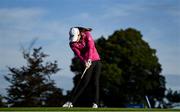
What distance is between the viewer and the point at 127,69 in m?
73.1

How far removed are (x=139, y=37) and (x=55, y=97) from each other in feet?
87.2

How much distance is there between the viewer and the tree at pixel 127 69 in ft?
230

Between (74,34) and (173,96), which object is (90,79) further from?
(173,96)

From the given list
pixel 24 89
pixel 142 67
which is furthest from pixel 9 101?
pixel 142 67

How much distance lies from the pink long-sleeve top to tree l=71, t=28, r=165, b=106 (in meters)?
54.2

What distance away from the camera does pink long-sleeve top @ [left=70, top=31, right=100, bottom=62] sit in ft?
49.4

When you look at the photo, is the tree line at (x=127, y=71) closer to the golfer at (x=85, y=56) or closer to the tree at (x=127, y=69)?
the tree at (x=127, y=69)

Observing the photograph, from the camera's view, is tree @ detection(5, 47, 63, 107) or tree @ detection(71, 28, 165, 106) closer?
tree @ detection(5, 47, 63, 107)

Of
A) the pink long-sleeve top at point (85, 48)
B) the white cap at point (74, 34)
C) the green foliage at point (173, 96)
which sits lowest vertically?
the pink long-sleeve top at point (85, 48)

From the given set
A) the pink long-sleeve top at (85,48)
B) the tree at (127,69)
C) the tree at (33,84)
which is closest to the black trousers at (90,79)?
the pink long-sleeve top at (85,48)

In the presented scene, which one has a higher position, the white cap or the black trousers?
the white cap

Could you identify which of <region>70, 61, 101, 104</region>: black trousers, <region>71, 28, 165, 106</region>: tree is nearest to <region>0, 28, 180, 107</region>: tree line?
<region>71, 28, 165, 106</region>: tree

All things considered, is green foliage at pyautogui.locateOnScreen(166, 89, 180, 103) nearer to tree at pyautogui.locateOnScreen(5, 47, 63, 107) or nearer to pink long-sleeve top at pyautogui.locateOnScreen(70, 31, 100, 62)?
tree at pyautogui.locateOnScreen(5, 47, 63, 107)

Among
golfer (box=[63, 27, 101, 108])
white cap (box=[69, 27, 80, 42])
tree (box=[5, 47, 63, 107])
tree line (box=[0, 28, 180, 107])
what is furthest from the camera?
tree line (box=[0, 28, 180, 107])
